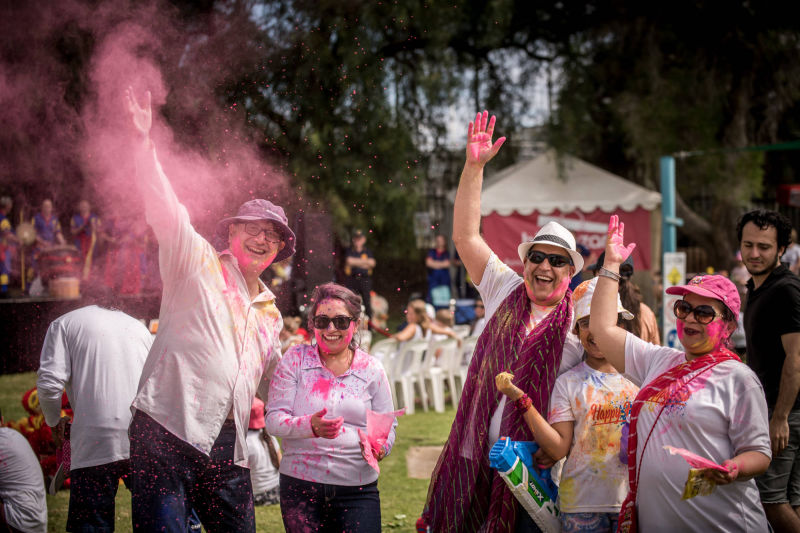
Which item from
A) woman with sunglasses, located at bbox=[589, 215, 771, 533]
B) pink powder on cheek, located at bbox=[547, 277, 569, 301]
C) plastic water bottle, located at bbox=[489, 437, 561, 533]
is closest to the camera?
woman with sunglasses, located at bbox=[589, 215, 771, 533]

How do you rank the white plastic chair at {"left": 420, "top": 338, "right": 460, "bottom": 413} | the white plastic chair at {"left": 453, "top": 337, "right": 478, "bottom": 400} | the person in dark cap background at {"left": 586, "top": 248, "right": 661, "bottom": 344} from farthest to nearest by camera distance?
the white plastic chair at {"left": 453, "top": 337, "right": 478, "bottom": 400}
the white plastic chair at {"left": 420, "top": 338, "right": 460, "bottom": 413}
the person in dark cap background at {"left": 586, "top": 248, "right": 661, "bottom": 344}

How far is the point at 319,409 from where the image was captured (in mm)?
3053

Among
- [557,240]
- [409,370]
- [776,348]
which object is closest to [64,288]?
[409,370]

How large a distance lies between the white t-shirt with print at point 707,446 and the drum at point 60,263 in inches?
341

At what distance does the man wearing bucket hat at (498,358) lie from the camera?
281cm

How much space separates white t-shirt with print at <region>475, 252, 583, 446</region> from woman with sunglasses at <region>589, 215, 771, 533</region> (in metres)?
0.23

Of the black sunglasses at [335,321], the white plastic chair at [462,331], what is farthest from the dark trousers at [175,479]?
the white plastic chair at [462,331]

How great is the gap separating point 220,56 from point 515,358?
405 centimetres

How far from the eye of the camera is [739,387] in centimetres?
253

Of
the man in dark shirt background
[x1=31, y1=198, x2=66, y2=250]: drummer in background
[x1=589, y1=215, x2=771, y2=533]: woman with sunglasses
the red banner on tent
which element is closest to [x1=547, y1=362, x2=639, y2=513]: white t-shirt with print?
[x1=589, y1=215, x2=771, y2=533]: woman with sunglasses

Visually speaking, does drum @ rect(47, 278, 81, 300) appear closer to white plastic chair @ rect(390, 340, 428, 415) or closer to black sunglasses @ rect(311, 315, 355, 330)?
white plastic chair @ rect(390, 340, 428, 415)

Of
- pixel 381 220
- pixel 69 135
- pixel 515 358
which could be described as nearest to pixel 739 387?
pixel 515 358

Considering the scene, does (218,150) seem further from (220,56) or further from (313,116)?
(313,116)

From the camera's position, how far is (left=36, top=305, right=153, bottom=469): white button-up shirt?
3.54 meters
